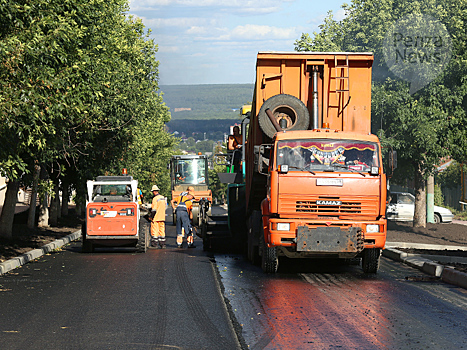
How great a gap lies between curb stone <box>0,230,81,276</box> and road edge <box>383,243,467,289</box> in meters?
9.07

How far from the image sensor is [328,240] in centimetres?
1274

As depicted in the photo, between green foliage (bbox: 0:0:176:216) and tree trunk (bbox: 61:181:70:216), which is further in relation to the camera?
tree trunk (bbox: 61:181:70:216)

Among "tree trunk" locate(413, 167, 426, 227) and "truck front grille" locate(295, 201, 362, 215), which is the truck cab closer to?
"truck front grille" locate(295, 201, 362, 215)

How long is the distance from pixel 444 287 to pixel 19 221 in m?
22.8

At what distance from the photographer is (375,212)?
12.9 m

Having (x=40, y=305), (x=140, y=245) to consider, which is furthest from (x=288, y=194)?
(x=140, y=245)

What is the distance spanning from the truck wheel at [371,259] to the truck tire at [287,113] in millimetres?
3009

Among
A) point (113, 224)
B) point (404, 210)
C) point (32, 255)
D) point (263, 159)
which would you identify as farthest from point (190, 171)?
point (263, 159)

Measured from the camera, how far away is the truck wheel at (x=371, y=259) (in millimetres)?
13516

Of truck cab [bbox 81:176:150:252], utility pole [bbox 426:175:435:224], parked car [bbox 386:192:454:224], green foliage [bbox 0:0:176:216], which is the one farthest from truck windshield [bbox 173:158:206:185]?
truck cab [bbox 81:176:150:252]

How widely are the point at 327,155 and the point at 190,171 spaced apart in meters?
26.3

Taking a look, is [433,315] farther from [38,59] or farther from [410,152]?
[410,152]

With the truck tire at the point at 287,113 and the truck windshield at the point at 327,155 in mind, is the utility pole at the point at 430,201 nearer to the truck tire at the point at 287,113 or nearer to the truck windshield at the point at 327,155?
the truck tire at the point at 287,113

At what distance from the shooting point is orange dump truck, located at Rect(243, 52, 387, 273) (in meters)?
12.8
